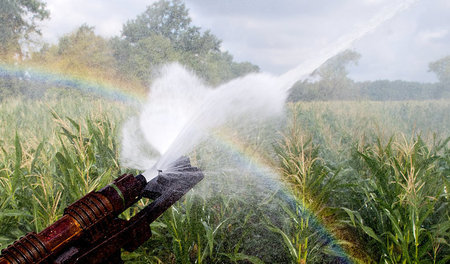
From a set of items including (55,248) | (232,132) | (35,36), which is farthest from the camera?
(35,36)

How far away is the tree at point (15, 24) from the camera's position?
16156 mm

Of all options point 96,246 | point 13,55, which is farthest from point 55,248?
point 13,55

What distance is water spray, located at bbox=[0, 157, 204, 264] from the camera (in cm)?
98

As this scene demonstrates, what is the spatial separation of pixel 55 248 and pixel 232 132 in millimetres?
Result: 4097

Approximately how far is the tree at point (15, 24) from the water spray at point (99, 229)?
18.6 metres

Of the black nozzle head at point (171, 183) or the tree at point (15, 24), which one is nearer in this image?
the black nozzle head at point (171, 183)

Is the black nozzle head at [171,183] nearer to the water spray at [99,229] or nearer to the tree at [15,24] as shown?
the water spray at [99,229]

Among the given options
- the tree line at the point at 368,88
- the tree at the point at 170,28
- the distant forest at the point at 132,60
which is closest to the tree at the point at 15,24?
the distant forest at the point at 132,60

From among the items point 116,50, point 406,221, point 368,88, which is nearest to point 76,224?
point 406,221

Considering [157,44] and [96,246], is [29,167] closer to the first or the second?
[96,246]

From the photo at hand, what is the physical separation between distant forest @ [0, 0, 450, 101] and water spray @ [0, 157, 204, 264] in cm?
1345

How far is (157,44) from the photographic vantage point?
63.1 ft

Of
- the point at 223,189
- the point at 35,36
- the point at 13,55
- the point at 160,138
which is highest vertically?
the point at 35,36

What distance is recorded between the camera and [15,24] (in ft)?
55.5
